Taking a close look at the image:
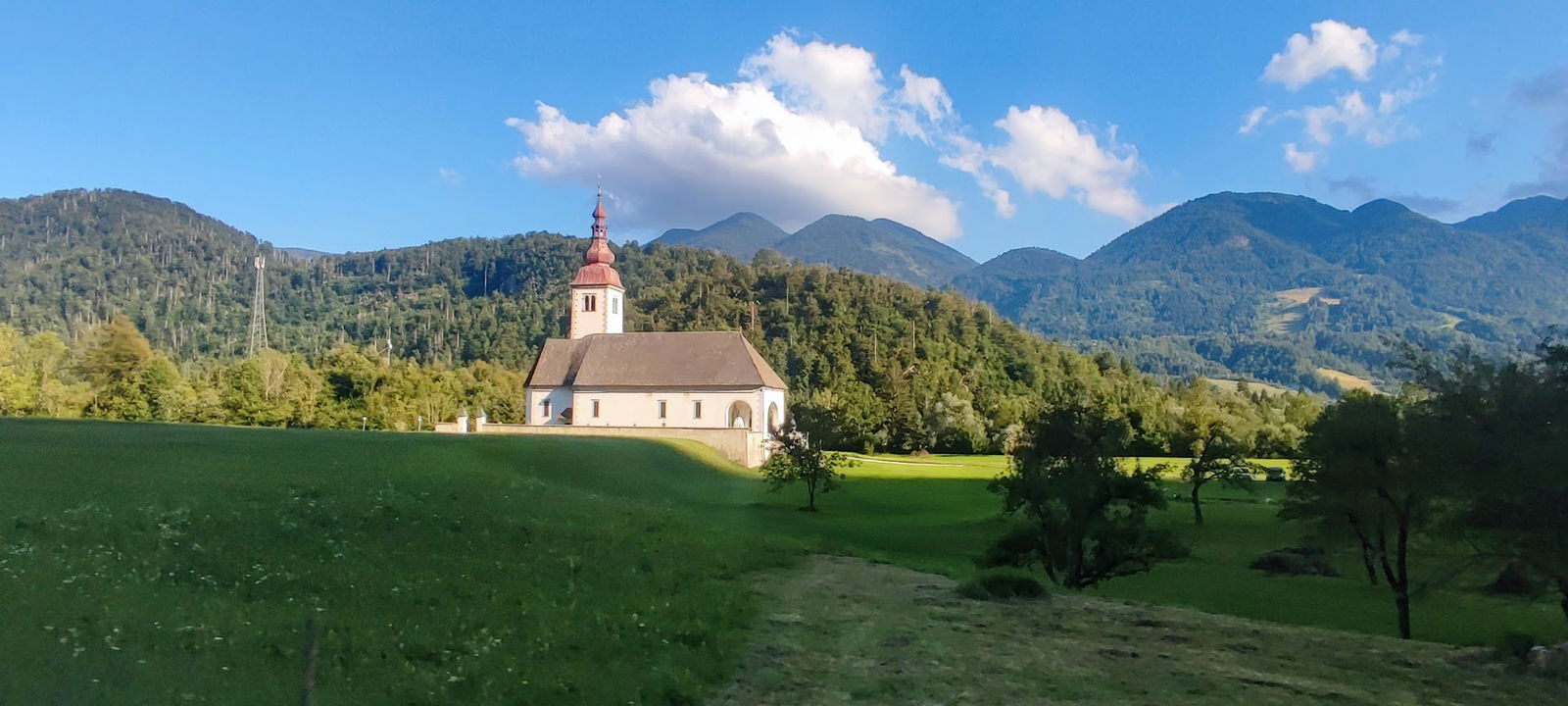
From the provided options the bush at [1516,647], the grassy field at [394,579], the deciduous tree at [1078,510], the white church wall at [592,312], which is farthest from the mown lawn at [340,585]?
the white church wall at [592,312]

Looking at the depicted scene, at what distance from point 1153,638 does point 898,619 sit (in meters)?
3.36

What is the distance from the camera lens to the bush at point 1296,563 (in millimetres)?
25281

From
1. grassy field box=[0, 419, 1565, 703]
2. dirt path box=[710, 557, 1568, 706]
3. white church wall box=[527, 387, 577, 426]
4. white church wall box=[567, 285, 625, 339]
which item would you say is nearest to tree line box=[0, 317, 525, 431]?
white church wall box=[527, 387, 577, 426]

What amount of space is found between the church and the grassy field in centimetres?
2861

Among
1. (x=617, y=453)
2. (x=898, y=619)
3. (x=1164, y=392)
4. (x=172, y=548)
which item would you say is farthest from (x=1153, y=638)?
(x=1164, y=392)

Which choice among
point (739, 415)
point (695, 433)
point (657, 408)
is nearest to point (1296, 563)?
point (695, 433)

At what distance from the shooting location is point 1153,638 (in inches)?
468

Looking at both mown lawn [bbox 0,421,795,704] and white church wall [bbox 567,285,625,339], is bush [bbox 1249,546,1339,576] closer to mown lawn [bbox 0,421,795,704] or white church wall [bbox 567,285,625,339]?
mown lawn [bbox 0,421,795,704]

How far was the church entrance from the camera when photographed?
186 ft

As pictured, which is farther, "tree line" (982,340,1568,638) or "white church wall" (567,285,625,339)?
"white church wall" (567,285,625,339)

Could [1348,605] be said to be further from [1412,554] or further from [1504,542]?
[1504,542]

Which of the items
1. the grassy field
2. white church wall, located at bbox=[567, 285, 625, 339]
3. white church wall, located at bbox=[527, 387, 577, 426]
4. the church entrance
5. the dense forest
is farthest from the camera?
the dense forest

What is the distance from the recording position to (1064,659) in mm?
10352

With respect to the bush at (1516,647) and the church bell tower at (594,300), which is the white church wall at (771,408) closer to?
the church bell tower at (594,300)
